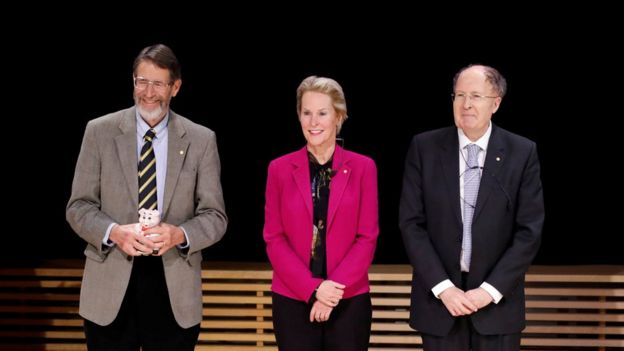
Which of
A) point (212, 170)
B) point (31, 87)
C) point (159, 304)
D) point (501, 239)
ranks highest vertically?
point (31, 87)

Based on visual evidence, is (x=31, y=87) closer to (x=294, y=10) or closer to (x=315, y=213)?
(x=294, y=10)

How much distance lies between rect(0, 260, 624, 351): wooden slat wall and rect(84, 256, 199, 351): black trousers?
139cm

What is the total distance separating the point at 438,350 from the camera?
308 cm

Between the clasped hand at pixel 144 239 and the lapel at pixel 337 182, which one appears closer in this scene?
the clasped hand at pixel 144 239

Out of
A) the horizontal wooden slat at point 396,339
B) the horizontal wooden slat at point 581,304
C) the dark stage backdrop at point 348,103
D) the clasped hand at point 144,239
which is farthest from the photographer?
the dark stage backdrop at point 348,103

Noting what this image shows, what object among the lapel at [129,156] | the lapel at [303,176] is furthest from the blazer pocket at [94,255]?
the lapel at [303,176]

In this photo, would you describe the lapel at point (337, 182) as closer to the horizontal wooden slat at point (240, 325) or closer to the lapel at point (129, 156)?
the lapel at point (129, 156)

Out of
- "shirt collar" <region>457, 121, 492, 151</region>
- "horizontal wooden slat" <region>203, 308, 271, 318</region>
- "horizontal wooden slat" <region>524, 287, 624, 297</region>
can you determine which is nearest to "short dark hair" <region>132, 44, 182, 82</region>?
"shirt collar" <region>457, 121, 492, 151</region>

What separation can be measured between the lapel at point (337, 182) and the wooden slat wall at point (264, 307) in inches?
53.6

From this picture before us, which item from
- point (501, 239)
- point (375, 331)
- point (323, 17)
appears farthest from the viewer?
point (323, 17)

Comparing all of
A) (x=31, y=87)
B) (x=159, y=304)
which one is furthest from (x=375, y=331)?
(x=31, y=87)

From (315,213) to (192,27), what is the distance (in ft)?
8.03

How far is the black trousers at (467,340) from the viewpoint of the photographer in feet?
10.0

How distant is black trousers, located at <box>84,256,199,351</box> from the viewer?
10.1ft
